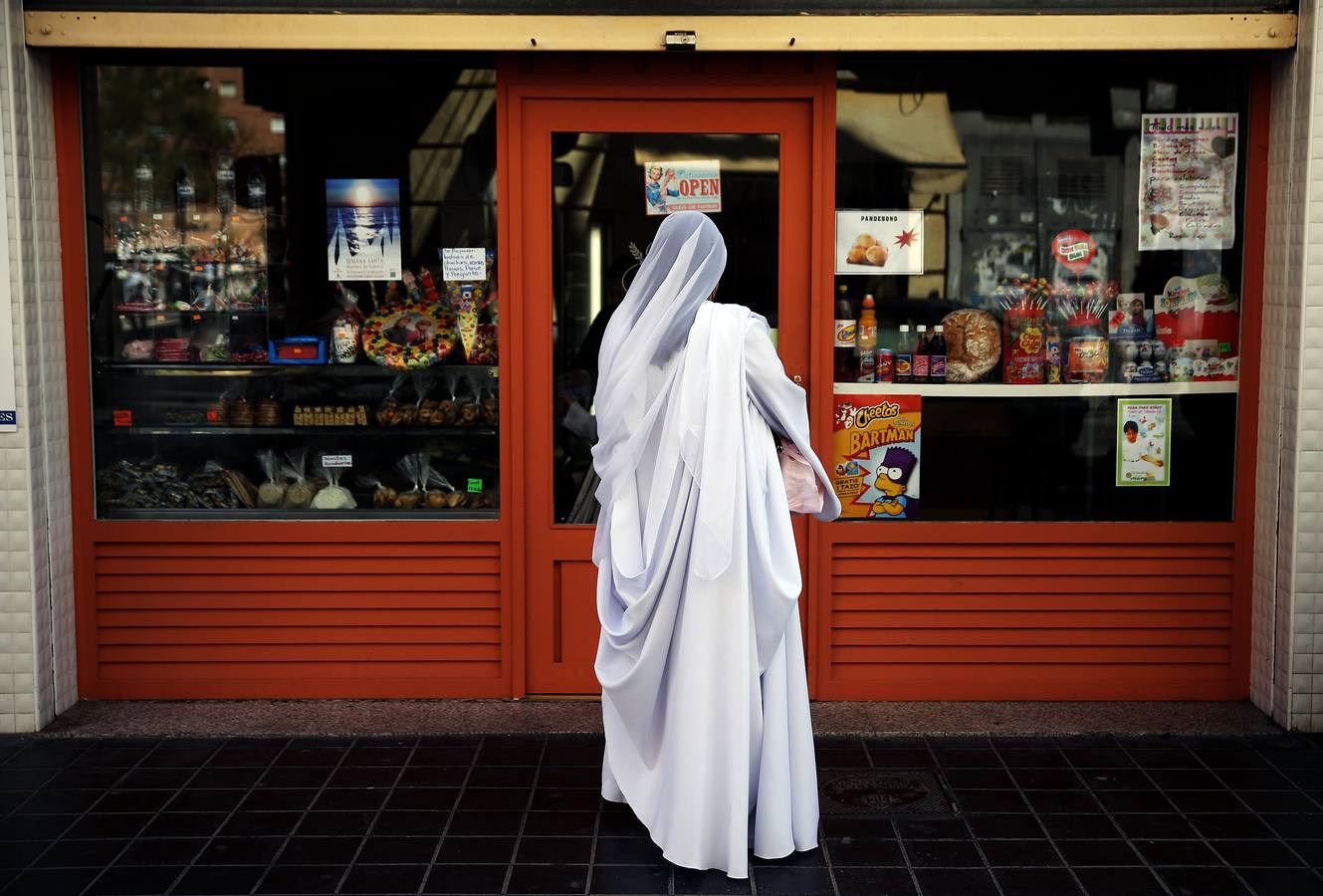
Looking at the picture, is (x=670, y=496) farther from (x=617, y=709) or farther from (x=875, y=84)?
(x=875, y=84)

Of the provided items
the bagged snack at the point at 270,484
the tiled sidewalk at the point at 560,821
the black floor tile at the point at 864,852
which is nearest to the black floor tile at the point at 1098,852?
the tiled sidewalk at the point at 560,821

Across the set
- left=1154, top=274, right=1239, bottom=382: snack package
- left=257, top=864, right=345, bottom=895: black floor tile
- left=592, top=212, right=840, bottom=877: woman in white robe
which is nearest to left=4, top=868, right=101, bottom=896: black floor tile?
left=257, top=864, right=345, bottom=895: black floor tile

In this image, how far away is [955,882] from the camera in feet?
14.1

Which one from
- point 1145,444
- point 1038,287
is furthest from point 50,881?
point 1145,444

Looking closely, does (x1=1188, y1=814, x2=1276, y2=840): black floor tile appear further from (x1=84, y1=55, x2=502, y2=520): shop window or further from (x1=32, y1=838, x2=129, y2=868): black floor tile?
(x1=32, y1=838, x2=129, y2=868): black floor tile

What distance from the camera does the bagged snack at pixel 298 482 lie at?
603cm

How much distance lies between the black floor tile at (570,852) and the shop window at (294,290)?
1742 mm

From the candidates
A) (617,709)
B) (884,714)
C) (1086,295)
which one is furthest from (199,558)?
(1086,295)

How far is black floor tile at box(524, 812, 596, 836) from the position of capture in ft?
15.3

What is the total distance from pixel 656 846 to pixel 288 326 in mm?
2842

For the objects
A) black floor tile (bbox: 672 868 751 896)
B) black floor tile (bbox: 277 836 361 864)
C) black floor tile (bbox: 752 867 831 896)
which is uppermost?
black floor tile (bbox: 277 836 361 864)

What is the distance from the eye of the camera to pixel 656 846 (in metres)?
4.59

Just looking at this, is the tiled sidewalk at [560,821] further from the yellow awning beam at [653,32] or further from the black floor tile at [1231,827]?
the yellow awning beam at [653,32]

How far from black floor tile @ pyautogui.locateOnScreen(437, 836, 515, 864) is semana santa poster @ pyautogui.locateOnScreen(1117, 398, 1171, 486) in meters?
3.09
